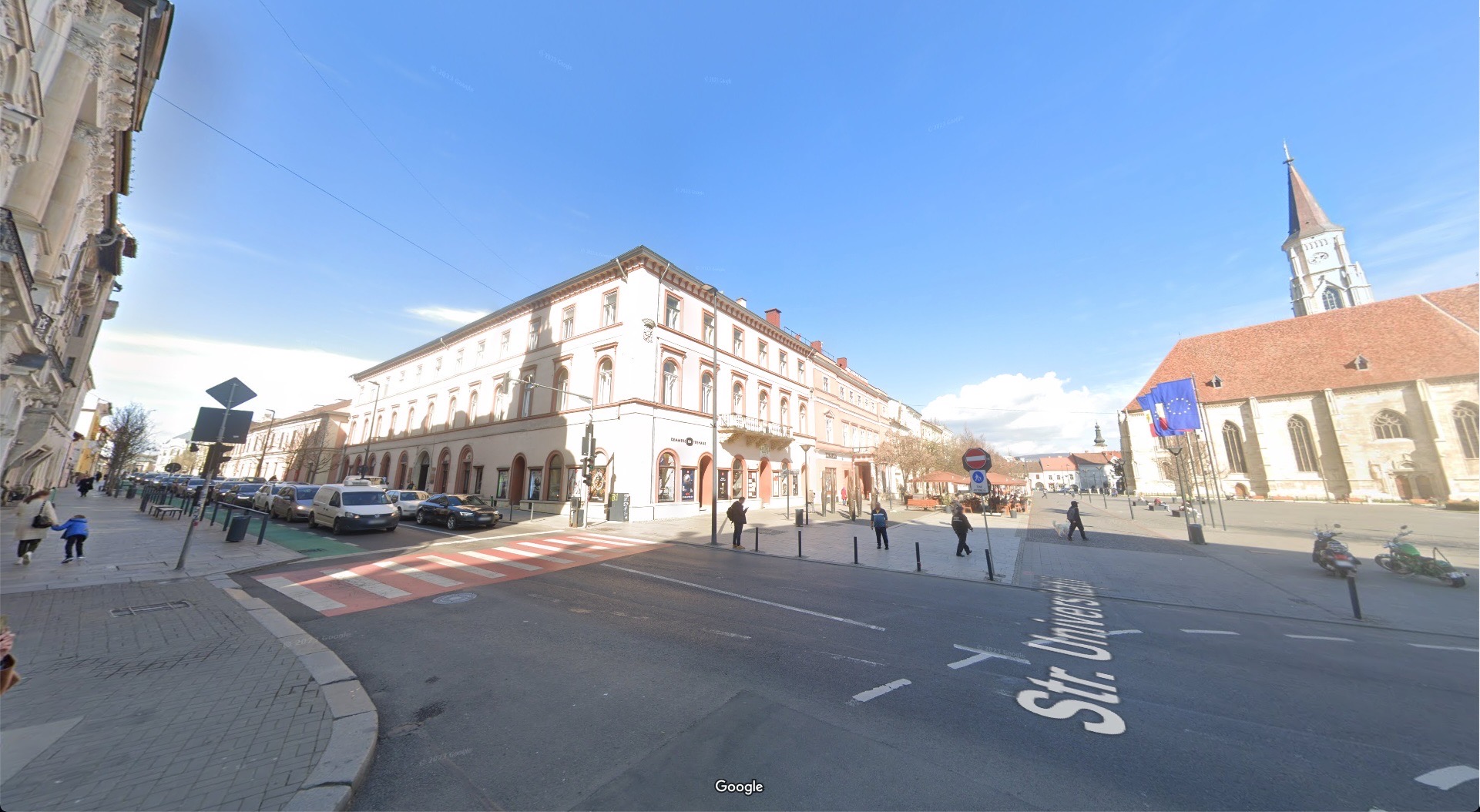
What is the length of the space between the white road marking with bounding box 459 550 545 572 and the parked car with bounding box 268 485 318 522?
35.1 feet

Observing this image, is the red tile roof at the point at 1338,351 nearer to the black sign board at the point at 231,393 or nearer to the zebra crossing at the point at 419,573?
the zebra crossing at the point at 419,573

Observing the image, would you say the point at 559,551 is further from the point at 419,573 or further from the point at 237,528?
the point at 237,528

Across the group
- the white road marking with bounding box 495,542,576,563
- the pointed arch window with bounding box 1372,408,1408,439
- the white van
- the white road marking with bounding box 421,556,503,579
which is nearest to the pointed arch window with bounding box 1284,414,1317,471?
the pointed arch window with bounding box 1372,408,1408,439

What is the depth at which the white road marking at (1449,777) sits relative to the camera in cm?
335

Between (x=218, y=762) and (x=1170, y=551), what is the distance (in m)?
22.6

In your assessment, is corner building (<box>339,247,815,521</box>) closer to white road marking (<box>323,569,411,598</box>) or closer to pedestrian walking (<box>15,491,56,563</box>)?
white road marking (<box>323,569,411,598</box>)

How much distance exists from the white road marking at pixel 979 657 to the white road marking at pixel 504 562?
888 centimetres

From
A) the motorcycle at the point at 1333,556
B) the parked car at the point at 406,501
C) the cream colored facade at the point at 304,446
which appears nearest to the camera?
the motorcycle at the point at 1333,556

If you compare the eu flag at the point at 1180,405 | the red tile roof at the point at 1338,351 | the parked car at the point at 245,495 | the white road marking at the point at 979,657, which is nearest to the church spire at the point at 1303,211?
the red tile roof at the point at 1338,351

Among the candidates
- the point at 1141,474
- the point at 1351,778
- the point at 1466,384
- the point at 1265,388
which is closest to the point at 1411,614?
the point at 1466,384

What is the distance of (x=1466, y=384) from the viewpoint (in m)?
9.21

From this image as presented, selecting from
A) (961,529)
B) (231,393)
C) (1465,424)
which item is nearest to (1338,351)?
(1465,424)

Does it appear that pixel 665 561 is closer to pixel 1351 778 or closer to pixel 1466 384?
pixel 1351 778

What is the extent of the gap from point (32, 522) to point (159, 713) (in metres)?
11.8
